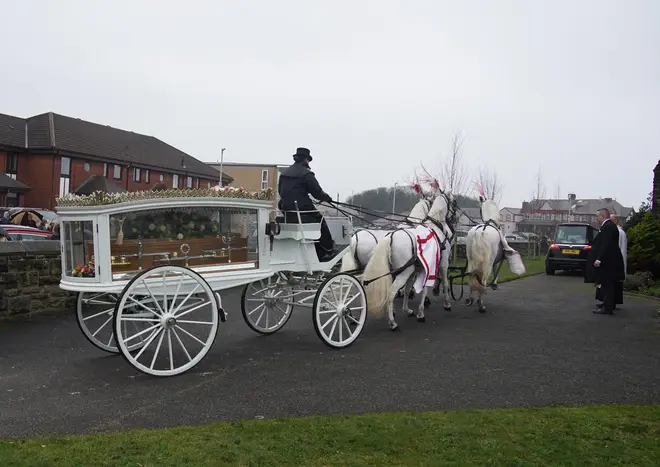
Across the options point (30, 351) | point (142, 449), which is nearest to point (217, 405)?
point (142, 449)

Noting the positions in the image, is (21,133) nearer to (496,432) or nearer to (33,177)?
(33,177)

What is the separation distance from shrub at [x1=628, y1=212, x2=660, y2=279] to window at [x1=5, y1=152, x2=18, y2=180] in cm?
4021

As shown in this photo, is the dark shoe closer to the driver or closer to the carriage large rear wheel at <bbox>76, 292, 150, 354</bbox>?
the driver

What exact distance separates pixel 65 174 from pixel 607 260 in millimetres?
40957

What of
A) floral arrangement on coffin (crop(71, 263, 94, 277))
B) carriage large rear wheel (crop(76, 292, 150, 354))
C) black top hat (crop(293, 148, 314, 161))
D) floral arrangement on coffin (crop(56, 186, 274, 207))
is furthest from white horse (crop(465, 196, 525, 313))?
floral arrangement on coffin (crop(71, 263, 94, 277))

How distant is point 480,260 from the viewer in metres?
11.0

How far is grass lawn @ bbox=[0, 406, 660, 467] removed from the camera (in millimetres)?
4102

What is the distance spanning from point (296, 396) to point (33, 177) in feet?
140

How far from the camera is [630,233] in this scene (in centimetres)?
1545

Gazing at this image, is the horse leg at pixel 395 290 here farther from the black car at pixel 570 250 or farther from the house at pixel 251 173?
the house at pixel 251 173

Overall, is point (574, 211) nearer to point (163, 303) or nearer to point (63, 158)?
point (63, 158)

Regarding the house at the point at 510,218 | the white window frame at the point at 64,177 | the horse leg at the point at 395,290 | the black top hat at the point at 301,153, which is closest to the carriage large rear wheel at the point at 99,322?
the black top hat at the point at 301,153

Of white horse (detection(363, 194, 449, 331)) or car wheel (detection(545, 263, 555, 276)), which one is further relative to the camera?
car wheel (detection(545, 263, 555, 276))

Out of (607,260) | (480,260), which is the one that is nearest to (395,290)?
(480,260)
